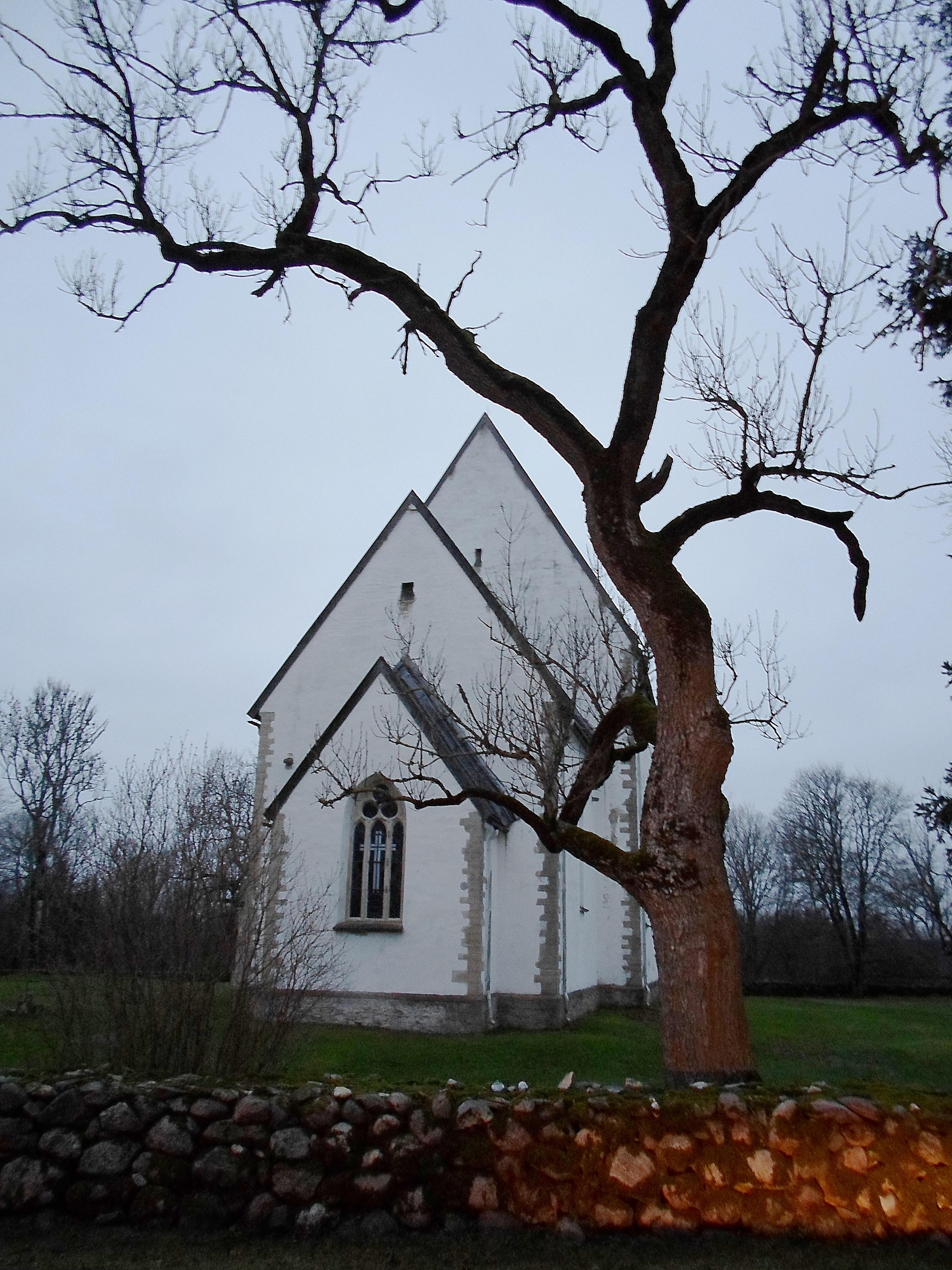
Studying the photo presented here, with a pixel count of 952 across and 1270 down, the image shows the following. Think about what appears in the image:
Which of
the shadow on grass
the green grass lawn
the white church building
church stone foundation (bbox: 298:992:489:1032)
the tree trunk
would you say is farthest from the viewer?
the white church building

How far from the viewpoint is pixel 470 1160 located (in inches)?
207

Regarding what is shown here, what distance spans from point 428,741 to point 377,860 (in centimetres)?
228

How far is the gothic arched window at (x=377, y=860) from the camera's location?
1565cm

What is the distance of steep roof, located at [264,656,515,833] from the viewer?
1536 centimetres

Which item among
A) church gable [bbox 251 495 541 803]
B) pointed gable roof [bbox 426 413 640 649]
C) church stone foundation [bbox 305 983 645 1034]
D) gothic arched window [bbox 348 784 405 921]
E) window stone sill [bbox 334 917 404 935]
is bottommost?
church stone foundation [bbox 305 983 645 1034]

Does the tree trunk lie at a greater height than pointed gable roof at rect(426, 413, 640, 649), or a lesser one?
lesser

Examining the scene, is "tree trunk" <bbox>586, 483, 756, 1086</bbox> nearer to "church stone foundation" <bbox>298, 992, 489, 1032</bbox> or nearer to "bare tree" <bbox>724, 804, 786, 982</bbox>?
"church stone foundation" <bbox>298, 992, 489, 1032</bbox>

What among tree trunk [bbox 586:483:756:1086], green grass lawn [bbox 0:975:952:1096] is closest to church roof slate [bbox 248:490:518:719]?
green grass lawn [bbox 0:975:952:1096]

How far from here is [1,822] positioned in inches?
1726

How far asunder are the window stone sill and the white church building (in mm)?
28

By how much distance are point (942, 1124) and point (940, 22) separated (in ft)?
25.1

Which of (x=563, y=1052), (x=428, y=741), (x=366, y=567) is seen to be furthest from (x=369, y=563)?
(x=563, y=1052)

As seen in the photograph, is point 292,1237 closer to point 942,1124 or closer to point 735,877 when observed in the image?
point 942,1124

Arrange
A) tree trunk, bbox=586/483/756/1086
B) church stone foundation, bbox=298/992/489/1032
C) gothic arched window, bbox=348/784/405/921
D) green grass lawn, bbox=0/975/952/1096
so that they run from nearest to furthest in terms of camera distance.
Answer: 1. tree trunk, bbox=586/483/756/1086
2. green grass lawn, bbox=0/975/952/1096
3. church stone foundation, bbox=298/992/489/1032
4. gothic arched window, bbox=348/784/405/921
